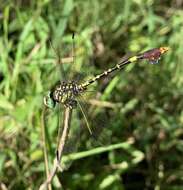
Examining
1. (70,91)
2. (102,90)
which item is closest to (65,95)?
(70,91)

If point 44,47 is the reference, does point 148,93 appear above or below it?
below

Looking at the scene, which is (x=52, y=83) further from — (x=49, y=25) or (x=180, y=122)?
(x=180, y=122)

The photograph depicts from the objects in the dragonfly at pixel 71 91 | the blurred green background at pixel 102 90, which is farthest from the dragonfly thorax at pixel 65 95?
the blurred green background at pixel 102 90

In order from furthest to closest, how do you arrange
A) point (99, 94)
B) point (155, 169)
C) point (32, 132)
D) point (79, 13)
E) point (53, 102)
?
point (79, 13) < point (155, 169) < point (99, 94) < point (32, 132) < point (53, 102)

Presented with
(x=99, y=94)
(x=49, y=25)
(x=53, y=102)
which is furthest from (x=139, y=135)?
(x=53, y=102)

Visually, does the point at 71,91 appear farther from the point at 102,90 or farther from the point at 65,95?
the point at 102,90
